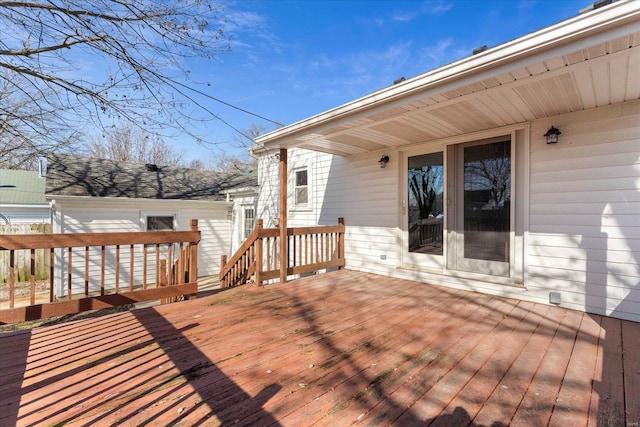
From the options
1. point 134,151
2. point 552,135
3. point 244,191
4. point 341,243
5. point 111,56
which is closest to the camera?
point 552,135

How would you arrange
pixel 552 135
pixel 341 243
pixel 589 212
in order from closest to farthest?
pixel 589 212 < pixel 552 135 < pixel 341 243

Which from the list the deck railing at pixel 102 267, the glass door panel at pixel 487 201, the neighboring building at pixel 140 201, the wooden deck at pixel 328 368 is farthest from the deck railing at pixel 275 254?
the neighboring building at pixel 140 201

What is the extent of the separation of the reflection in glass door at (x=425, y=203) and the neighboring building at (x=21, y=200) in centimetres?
1405

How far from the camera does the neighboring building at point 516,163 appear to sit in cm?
226

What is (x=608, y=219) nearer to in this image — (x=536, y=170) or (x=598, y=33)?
(x=536, y=170)

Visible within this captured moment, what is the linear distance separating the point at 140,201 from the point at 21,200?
819 cm

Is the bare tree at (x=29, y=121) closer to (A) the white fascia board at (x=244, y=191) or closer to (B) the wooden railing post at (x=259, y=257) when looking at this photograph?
(A) the white fascia board at (x=244, y=191)

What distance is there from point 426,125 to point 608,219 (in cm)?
219

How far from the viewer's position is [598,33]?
1.83 meters

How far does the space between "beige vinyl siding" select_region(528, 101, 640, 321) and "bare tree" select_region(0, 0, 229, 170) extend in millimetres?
5247

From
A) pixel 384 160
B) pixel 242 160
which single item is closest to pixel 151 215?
pixel 384 160

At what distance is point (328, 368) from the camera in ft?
6.64

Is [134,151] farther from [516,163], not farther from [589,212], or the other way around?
[589,212]

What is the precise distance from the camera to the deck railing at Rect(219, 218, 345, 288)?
4.42 m
